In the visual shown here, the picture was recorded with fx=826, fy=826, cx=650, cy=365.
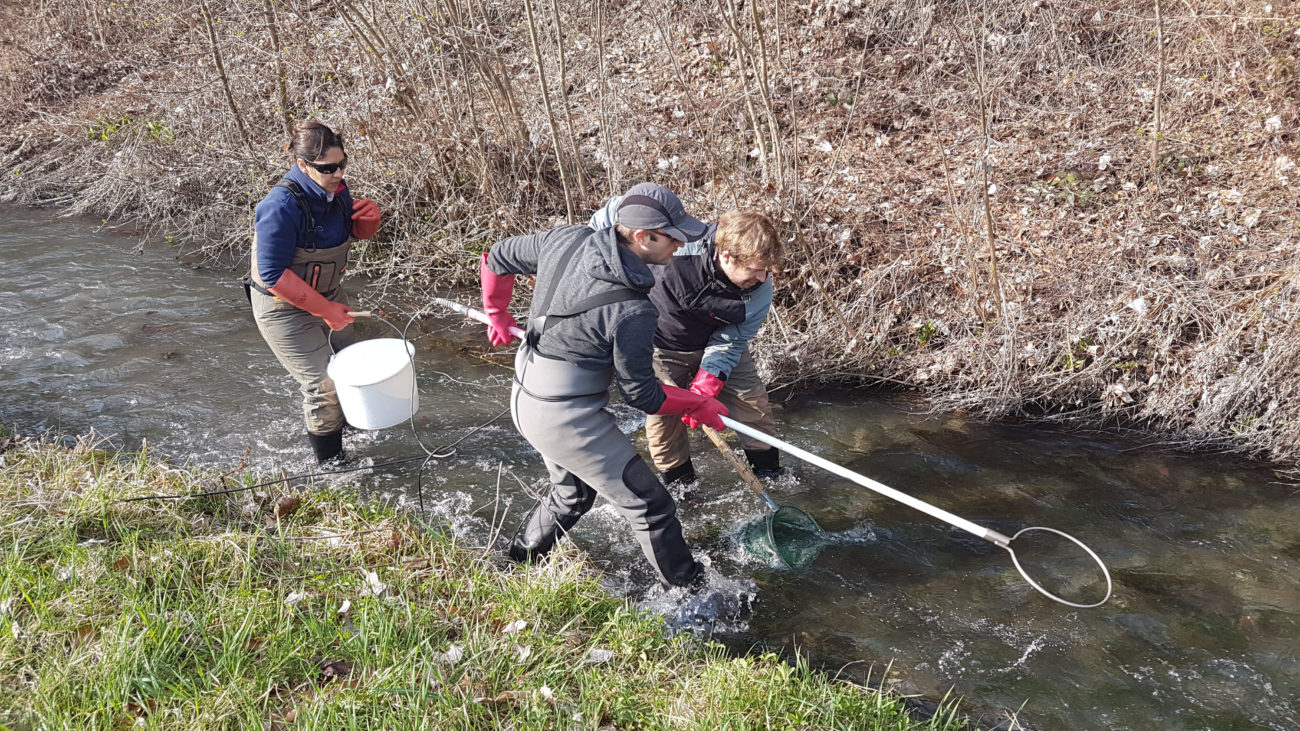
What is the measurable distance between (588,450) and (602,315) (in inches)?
24.3

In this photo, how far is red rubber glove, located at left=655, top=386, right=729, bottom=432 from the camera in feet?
12.3

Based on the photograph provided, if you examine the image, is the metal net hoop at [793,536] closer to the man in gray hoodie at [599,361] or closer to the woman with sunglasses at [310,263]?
the man in gray hoodie at [599,361]

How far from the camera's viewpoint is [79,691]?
2787mm

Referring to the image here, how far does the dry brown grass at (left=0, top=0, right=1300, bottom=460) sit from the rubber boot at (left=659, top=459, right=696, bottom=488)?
5.01 feet

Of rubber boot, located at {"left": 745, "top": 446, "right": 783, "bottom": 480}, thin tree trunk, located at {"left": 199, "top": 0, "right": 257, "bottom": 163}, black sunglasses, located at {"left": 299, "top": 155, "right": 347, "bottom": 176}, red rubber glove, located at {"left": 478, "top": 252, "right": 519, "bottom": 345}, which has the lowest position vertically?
rubber boot, located at {"left": 745, "top": 446, "right": 783, "bottom": 480}

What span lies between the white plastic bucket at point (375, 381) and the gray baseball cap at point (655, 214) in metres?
1.81

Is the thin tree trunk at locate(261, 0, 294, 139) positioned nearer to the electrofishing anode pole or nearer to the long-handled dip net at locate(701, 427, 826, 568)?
the electrofishing anode pole

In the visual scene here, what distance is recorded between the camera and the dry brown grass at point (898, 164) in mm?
5699

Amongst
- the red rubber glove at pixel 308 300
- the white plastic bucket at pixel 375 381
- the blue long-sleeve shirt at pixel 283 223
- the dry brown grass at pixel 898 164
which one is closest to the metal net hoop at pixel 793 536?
the dry brown grass at pixel 898 164

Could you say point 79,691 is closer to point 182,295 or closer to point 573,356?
point 573,356

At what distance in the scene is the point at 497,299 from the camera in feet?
13.4

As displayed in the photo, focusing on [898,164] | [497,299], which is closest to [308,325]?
[497,299]

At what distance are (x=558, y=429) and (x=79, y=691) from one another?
187 cm

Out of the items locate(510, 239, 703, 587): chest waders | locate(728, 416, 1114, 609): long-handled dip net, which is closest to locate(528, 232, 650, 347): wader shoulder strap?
locate(510, 239, 703, 587): chest waders
